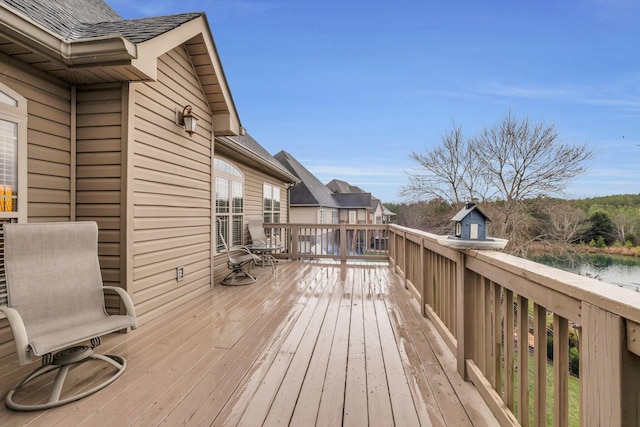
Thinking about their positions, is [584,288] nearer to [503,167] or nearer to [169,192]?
[169,192]

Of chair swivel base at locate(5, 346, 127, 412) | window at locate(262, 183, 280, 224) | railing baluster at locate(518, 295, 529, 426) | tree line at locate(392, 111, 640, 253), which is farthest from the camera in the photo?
tree line at locate(392, 111, 640, 253)

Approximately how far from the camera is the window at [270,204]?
28.1ft

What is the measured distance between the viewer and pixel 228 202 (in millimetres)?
6039

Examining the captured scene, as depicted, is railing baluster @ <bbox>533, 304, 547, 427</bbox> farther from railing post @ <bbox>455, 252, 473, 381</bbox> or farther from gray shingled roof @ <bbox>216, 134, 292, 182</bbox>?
gray shingled roof @ <bbox>216, 134, 292, 182</bbox>

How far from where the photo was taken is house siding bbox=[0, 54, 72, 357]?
2510 mm

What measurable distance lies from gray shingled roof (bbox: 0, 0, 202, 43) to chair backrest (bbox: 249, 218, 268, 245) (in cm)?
423

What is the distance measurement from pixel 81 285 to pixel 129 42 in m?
2.04

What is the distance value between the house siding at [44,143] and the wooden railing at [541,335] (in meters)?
3.61

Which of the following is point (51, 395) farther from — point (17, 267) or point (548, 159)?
point (548, 159)

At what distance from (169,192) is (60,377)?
83.1 inches

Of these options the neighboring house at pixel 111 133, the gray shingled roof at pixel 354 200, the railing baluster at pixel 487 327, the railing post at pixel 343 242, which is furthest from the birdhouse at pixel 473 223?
the gray shingled roof at pixel 354 200

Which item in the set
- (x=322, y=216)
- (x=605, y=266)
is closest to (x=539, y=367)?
(x=605, y=266)

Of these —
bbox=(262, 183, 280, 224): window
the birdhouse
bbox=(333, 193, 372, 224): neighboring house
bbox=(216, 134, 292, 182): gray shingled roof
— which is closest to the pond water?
the birdhouse

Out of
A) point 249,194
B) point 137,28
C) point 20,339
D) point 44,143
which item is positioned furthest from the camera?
point 249,194
